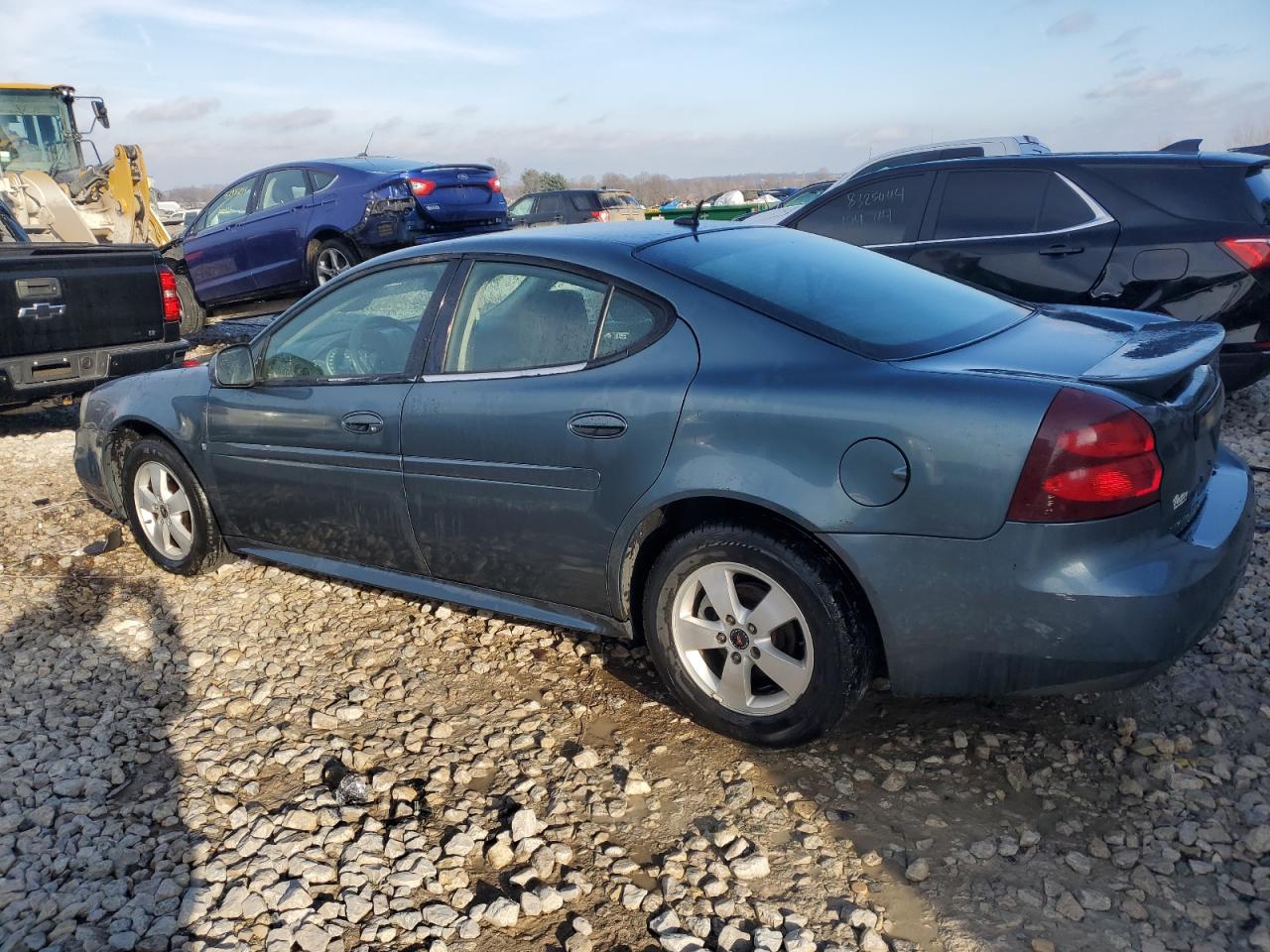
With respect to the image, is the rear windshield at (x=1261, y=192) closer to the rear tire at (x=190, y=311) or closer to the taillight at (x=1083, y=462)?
the taillight at (x=1083, y=462)

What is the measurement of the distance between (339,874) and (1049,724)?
2196 millimetres

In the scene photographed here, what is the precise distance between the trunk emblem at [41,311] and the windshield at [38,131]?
9324 millimetres

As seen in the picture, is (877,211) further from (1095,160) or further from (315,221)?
(315,221)

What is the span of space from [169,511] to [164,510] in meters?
0.05

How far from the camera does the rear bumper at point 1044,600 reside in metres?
2.52

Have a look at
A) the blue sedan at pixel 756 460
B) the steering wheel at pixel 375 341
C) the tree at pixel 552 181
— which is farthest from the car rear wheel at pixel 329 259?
the tree at pixel 552 181

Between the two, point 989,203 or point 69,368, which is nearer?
point 989,203

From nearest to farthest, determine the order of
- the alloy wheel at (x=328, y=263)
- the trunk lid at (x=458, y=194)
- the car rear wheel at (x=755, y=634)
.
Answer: the car rear wheel at (x=755, y=634), the trunk lid at (x=458, y=194), the alloy wheel at (x=328, y=263)

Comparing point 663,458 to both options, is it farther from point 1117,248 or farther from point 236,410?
point 1117,248

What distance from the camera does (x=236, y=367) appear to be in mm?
4215

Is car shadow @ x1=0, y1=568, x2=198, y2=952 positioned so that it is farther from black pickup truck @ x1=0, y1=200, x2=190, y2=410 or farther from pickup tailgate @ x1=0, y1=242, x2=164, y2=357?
pickup tailgate @ x1=0, y1=242, x2=164, y2=357

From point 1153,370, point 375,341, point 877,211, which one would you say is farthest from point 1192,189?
point 375,341

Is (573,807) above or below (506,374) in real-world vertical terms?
below

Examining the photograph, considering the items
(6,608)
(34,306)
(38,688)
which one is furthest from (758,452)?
(34,306)
